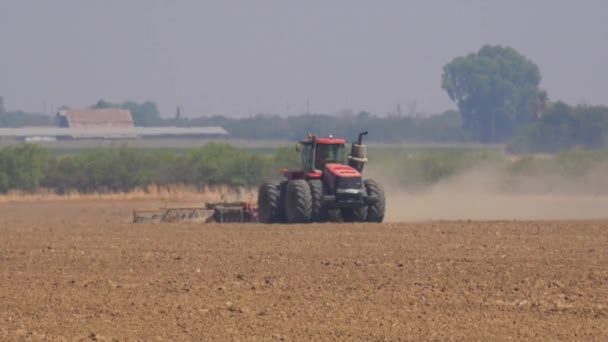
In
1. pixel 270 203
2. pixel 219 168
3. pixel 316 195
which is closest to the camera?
pixel 316 195

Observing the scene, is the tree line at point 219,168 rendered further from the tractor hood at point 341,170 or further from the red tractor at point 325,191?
the tractor hood at point 341,170

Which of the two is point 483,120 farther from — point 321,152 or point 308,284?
point 308,284

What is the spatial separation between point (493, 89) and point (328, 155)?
3709 inches

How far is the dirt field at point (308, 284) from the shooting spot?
45.4ft

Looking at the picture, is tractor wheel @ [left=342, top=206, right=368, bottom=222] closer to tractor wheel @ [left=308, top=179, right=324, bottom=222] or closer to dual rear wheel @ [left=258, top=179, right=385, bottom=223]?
dual rear wheel @ [left=258, top=179, right=385, bottom=223]

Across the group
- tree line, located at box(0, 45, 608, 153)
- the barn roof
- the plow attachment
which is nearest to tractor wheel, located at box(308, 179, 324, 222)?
the plow attachment

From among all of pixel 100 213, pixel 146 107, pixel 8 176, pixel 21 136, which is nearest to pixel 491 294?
pixel 100 213

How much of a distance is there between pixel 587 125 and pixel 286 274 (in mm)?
47413

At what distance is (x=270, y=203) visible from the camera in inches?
1172

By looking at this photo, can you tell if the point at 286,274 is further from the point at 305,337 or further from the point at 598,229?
the point at 598,229

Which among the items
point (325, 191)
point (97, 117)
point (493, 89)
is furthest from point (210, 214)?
point (97, 117)

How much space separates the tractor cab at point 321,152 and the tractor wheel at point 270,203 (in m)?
0.90

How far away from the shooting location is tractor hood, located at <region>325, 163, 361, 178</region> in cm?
2878

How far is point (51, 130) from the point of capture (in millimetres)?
121375
